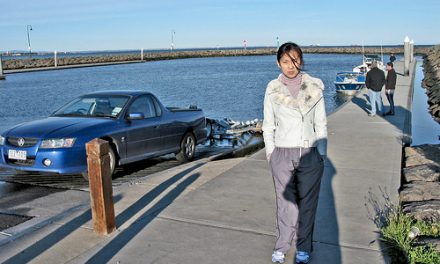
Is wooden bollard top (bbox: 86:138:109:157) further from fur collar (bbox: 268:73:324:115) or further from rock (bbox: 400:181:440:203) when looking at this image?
rock (bbox: 400:181:440:203)

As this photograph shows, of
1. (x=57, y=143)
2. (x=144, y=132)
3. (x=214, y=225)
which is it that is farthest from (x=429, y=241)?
(x=144, y=132)

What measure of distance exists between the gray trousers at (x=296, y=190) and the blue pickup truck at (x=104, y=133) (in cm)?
463

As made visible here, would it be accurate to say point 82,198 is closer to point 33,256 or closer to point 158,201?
point 158,201

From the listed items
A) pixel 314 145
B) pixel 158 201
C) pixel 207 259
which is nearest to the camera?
pixel 314 145

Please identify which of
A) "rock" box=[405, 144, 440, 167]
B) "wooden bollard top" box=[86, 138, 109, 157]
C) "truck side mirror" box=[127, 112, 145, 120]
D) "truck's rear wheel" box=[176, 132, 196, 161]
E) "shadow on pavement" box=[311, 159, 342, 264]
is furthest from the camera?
"truck's rear wheel" box=[176, 132, 196, 161]

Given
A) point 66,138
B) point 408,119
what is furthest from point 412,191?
point 408,119

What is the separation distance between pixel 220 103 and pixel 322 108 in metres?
26.6

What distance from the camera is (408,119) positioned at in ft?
50.0

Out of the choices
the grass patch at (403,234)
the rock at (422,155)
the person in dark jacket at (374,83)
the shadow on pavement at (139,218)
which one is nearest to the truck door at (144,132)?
the shadow on pavement at (139,218)

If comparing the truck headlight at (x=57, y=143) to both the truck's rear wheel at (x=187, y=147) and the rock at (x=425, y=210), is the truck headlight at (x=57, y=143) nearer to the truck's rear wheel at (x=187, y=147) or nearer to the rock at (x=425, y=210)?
the truck's rear wheel at (x=187, y=147)

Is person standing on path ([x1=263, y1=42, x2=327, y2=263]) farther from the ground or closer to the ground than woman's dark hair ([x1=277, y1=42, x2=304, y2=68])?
closer to the ground

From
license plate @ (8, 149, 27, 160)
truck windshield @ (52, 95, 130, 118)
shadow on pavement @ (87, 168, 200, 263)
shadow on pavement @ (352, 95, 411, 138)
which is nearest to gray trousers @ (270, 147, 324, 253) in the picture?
shadow on pavement @ (87, 168, 200, 263)

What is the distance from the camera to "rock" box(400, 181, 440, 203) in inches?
265

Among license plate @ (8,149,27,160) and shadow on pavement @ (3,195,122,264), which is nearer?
shadow on pavement @ (3,195,122,264)
